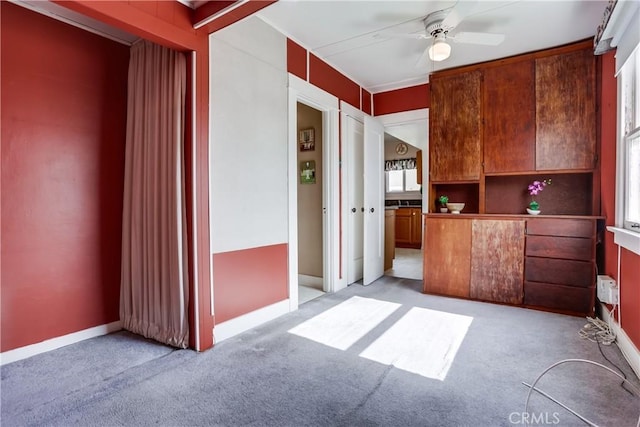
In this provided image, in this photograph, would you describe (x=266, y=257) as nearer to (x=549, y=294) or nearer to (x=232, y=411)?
(x=232, y=411)

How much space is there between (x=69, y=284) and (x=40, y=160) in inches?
36.3

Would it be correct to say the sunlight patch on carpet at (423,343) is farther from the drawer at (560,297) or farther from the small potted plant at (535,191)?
the small potted plant at (535,191)

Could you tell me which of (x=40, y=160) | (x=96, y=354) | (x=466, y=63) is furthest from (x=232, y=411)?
(x=466, y=63)

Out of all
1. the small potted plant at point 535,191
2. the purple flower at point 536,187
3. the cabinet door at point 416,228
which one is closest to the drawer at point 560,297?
the small potted plant at point 535,191

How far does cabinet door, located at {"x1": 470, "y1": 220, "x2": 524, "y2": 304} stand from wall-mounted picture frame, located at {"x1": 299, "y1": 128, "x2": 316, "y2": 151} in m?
2.08

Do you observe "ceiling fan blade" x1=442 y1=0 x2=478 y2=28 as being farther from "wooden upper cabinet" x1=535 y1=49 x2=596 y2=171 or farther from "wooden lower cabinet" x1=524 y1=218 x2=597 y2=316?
"wooden lower cabinet" x1=524 y1=218 x2=597 y2=316

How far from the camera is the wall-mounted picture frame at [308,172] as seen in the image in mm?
3977

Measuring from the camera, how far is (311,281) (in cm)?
402

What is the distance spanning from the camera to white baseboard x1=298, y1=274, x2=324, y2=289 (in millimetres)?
3928

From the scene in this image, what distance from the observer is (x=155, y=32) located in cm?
196

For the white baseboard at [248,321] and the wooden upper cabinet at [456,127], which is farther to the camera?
the wooden upper cabinet at [456,127]

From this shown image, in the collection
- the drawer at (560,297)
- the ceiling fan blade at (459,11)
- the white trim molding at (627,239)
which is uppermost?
the ceiling fan blade at (459,11)

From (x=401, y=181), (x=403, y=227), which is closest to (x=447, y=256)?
(x=403, y=227)

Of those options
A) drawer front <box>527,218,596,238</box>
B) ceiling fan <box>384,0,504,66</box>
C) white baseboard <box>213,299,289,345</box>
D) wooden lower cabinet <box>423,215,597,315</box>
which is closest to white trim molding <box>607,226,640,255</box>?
drawer front <box>527,218,596,238</box>
